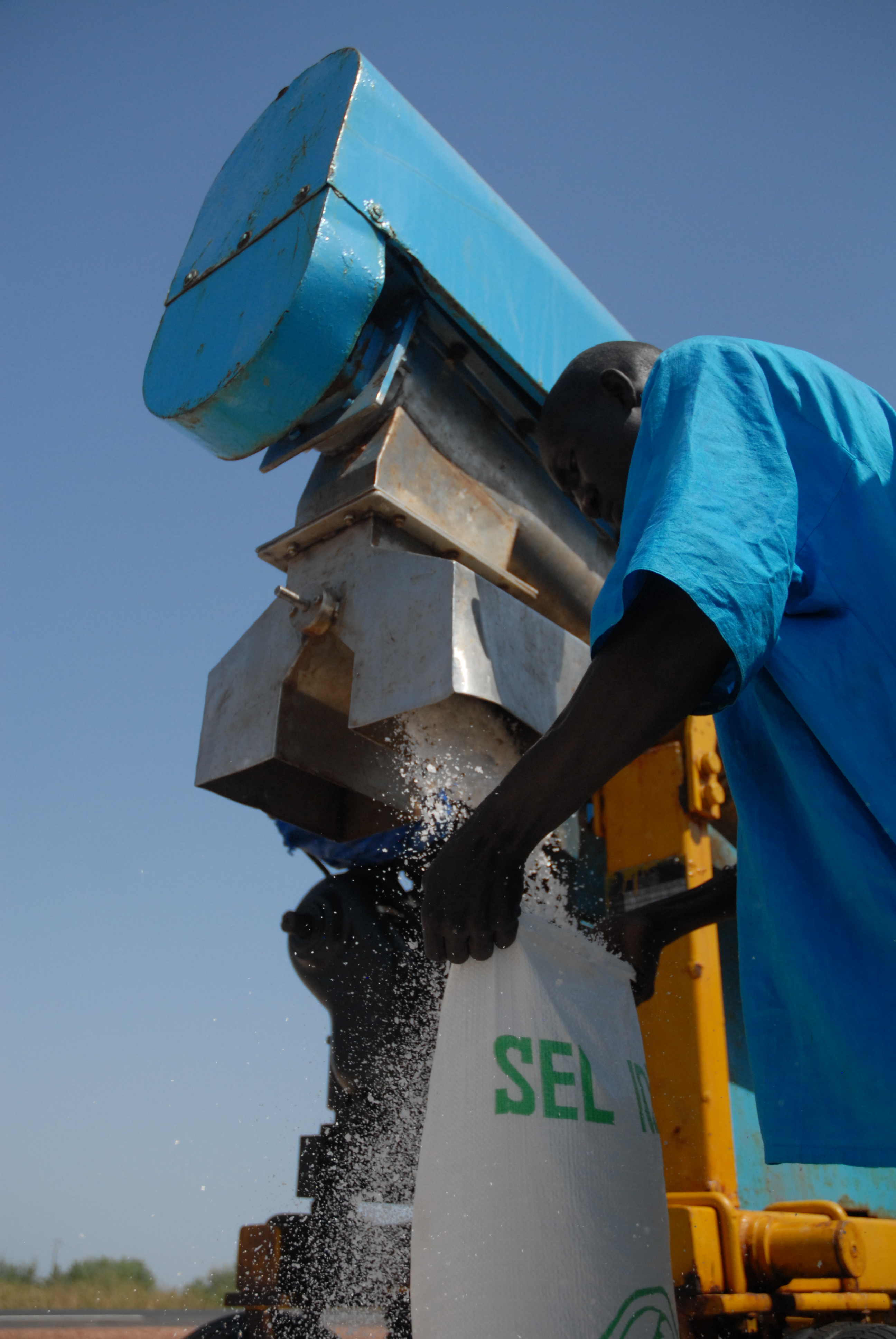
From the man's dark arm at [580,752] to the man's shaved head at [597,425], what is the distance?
503mm

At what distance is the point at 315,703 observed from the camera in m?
1.84

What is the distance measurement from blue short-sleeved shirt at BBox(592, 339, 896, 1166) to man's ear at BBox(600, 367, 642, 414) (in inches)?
11.9

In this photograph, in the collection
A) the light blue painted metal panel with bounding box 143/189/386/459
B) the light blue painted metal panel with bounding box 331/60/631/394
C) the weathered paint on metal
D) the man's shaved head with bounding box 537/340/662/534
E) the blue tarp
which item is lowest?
the weathered paint on metal

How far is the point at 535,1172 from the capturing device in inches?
35.8

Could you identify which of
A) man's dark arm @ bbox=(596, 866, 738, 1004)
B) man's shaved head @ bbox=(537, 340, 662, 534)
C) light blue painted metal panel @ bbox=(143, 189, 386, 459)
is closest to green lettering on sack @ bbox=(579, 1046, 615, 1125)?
man's dark arm @ bbox=(596, 866, 738, 1004)

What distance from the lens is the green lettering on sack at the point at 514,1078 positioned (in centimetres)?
93

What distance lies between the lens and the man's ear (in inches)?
56.1

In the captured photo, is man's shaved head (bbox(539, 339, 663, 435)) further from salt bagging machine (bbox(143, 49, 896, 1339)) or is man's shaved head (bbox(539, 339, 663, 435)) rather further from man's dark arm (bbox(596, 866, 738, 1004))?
man's dark arm (bbox(596, 866, 738, 1004))

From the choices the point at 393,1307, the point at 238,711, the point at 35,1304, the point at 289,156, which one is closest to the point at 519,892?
the point at 238,711

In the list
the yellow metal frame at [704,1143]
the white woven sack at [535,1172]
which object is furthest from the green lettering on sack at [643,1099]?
the yellow metal frame at [704,1143]

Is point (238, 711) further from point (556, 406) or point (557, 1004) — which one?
point (557, 1004)

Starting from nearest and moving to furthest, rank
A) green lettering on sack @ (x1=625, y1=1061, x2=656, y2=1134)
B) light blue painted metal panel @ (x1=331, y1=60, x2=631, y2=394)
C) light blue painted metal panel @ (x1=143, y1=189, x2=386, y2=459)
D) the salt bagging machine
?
1. green lettering on sack @ (x1=625, y1=1061, x2=656, y2=1134)
2. the salt bagging machine
3. light blue painted metal panel @ (x1=143, y1=189, x2=386, y2=459)
4. light blue painted metal panel @ (x1=331, y1=60, x2=631, y2=394)

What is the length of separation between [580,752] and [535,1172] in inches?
15.8

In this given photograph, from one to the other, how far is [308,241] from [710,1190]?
74.1 inches
